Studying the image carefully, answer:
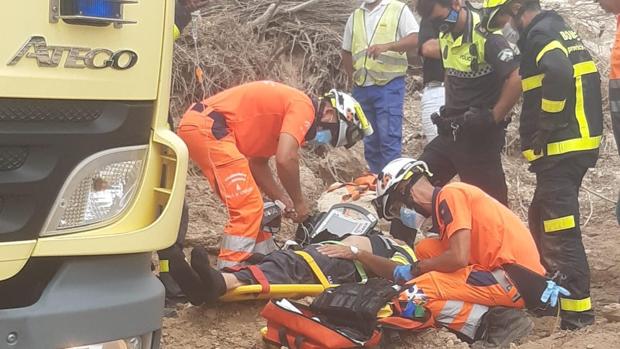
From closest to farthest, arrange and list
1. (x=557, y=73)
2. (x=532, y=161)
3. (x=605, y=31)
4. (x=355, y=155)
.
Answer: (x=557, y=73) → (x=532, y=161) → (x=355, y=155) → (x=605, y=31)

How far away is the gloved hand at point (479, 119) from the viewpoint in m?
6.21

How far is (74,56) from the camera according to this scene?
7.47ft

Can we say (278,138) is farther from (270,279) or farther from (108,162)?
(108,162)

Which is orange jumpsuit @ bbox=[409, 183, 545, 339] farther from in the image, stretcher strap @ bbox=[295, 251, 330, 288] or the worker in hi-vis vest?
the worker in hi-vis vest

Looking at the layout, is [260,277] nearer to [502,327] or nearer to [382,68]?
[502,327]

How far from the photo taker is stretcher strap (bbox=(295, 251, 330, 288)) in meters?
5.14

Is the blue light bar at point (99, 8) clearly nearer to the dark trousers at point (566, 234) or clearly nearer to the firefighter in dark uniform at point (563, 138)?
the firefighter in dark uniform at point (563, 138)

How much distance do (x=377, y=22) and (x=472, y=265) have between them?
3.71 m

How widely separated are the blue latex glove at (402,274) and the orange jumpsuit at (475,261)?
0.18 metres

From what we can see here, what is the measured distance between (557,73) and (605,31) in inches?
349

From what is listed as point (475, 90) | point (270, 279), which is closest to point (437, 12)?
point (475, 90)

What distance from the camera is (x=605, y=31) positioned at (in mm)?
13453

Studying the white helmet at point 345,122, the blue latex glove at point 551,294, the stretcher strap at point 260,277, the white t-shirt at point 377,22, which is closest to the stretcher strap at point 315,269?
the stretcher strap at point 260,277

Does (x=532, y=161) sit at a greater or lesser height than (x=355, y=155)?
greater
